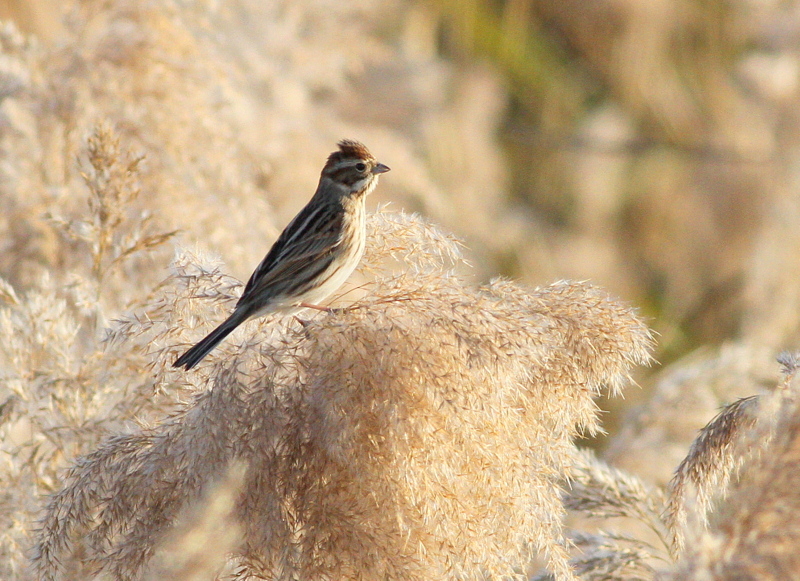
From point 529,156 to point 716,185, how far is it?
6.64ft

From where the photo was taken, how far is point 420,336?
1.96 metres

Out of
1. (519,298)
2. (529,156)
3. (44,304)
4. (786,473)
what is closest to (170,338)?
(44,304)

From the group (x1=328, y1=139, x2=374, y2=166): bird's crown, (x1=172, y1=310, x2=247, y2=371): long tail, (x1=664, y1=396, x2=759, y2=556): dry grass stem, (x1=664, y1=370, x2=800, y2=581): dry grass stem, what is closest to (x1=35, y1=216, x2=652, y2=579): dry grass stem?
(x1=172, y1=310, x2=247, y2=371): long tail

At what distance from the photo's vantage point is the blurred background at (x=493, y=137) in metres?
3.38

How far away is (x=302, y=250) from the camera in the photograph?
111 inches

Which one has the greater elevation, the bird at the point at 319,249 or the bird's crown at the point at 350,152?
the bird's crown at the point at 350,152

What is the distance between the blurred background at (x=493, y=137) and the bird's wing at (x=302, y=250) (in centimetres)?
28

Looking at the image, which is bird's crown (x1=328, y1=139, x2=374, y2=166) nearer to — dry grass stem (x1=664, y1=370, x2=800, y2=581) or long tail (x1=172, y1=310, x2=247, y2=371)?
long tail (x1=172, y1=310, x2=247, y2=371)

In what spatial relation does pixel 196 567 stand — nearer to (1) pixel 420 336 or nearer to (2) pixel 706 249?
(1) pixel 420 336

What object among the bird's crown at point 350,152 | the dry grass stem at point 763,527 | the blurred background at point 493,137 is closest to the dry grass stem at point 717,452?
the dry grass stem at point 763,527

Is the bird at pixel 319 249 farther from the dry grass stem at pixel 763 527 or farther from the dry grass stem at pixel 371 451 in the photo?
the dry grass stem at pixel 763 527

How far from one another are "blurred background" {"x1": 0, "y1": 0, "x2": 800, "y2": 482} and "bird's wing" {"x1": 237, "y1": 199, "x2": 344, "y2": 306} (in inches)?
11.1

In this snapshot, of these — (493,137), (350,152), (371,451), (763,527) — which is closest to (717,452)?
(763,527)

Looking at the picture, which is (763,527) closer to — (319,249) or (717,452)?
(717,452)
